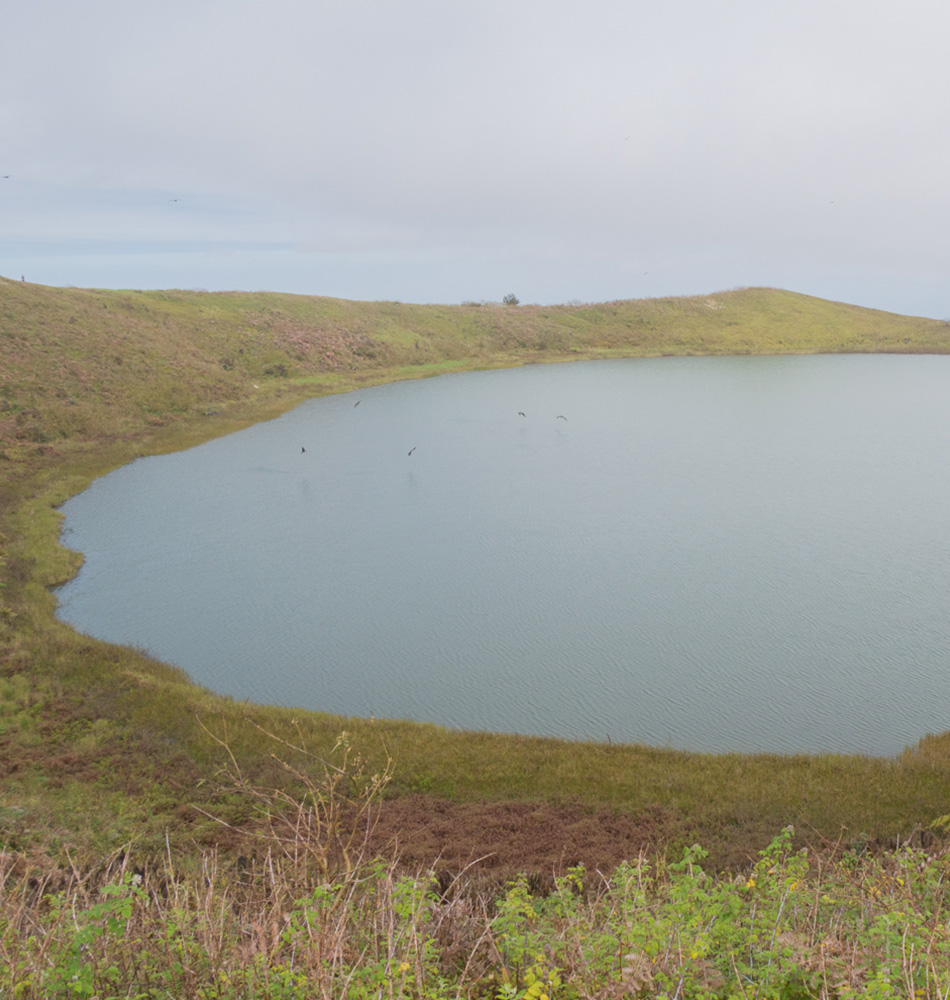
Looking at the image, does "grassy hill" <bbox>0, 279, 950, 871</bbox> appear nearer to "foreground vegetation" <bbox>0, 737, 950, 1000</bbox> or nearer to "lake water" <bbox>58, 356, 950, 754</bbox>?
"foreground vegetation" <bbox>0, 737, 950, 1000</bbox>

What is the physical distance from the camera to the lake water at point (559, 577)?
1447cm

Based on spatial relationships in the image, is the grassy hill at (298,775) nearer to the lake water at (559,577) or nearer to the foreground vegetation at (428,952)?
the foreground vegetation at (428,952)

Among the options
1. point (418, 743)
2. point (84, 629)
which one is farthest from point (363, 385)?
point (418, 743)

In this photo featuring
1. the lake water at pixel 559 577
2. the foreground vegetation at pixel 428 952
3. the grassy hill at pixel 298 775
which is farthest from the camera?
the lake water at pixel 559 577

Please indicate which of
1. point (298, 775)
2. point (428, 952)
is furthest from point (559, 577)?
point (428, 952)

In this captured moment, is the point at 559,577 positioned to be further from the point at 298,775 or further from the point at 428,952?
the point at 428,952

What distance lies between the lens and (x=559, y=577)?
66.1ft

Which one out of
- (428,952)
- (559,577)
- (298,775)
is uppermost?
(428,952)

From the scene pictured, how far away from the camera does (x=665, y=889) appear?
6938 millimetres

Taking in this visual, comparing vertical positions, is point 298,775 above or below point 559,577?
below

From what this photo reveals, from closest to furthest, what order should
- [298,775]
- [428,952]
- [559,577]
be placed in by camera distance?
[428,952], [298,775], [559,577]

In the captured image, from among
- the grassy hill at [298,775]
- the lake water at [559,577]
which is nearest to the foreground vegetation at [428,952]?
the grassy hill at [298,775]

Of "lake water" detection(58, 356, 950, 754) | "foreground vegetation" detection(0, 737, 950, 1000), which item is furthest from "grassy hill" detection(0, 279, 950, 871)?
"lake water" detection(58, 356, 950, 754)

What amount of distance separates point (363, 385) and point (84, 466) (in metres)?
28.0
